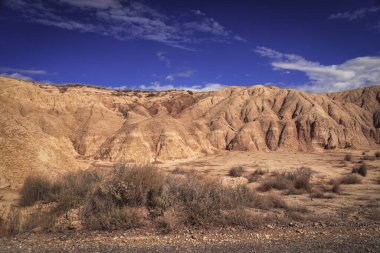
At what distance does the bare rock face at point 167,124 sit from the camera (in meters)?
18.5

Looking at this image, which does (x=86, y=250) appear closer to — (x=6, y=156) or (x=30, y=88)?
(x=6, y=156)

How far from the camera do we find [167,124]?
39.5 m

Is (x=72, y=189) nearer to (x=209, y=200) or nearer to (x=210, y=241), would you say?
(x=209, y=200)

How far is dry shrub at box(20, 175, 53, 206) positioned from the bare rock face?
10.7 ft

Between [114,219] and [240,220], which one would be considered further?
[240,220]

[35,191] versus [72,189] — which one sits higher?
[72,189]

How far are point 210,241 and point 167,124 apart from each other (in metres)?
31.4

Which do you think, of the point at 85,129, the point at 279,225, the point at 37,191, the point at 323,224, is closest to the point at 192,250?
the point at 279,225

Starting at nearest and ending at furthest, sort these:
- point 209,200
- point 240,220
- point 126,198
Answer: point 240,220
point 209,200
point 126,198

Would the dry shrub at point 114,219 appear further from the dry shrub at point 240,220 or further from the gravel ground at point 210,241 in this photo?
the dry shrub at point 240,220

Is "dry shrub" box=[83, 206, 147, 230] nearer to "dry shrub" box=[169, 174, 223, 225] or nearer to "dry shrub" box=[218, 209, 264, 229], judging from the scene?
"dry shrub" box=[169, 174, 223, 225]

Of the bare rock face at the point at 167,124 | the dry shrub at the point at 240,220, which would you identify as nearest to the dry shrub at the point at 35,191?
the bare rock face at the point at 167,124

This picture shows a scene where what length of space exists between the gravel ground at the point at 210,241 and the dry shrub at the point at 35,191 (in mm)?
3019

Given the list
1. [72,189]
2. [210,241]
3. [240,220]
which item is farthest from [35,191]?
[240,220]
